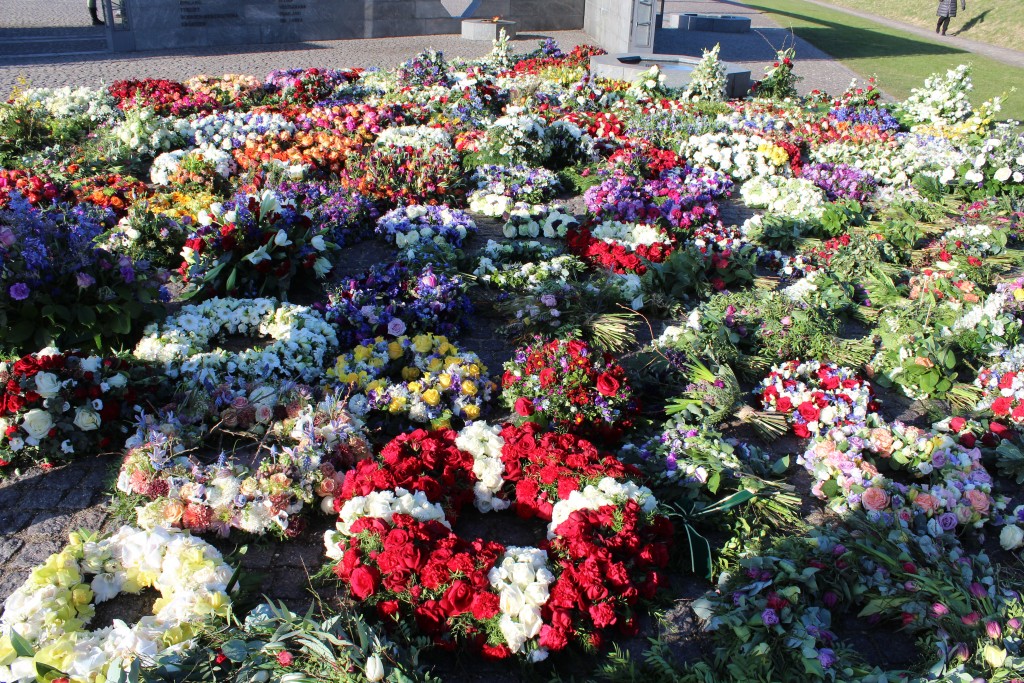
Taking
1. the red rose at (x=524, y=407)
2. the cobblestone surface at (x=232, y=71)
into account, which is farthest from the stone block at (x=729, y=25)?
the red rose at (x=524, y=407)

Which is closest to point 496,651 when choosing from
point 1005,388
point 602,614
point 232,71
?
point 602,614

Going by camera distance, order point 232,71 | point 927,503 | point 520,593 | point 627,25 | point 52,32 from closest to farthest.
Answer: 1. point 520,593
2. point 927,503
3. point 232,71
4. point 627,25
5. point 52,32

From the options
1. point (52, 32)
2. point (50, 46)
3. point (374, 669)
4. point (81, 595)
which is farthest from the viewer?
point (52, 32)

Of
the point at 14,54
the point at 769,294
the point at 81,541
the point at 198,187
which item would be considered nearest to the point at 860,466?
the point at 769,294

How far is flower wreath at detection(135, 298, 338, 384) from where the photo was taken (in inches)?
198

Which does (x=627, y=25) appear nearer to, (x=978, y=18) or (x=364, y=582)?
(x=364, y=582)

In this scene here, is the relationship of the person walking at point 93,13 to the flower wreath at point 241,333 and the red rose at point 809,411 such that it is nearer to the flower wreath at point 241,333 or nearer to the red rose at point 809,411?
the flower wreath at point 241,333

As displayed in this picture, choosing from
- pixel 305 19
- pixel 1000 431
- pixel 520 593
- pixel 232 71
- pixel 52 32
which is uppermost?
pixel 305 19

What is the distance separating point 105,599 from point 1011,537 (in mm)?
4453

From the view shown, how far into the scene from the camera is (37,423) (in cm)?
424

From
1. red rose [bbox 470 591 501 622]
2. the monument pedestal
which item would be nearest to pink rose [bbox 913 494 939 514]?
red rose [bbox 470 591 501 622]

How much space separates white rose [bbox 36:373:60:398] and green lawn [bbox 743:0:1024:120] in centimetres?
1543

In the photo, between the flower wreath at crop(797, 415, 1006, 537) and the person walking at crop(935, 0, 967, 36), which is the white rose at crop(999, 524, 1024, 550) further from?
the person walking at crop(935, 0, 967, 36)

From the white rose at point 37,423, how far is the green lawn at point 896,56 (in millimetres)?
15525
